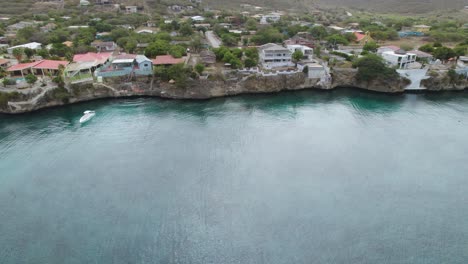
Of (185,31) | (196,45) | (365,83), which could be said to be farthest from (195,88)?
(185,31)

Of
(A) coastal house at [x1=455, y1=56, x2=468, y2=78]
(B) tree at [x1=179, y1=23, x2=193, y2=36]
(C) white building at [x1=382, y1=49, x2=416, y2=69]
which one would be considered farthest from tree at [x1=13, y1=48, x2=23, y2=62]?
(A) coastal house at [x1=455, y1=56, x2=468, y2=78]

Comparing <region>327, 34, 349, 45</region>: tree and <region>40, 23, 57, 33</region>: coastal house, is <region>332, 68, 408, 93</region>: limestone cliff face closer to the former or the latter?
<region>327, 34, 349, 45</region>: tree

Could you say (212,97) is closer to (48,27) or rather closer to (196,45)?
(196,45)

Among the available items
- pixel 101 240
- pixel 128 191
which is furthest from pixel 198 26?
pixel 101 240

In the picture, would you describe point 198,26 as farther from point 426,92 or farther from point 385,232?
point 385,232

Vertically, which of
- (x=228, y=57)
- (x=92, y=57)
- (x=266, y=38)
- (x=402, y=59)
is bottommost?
(x=402, y=59)

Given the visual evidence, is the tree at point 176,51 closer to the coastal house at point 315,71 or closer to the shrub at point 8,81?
the coastal house at point 315,71

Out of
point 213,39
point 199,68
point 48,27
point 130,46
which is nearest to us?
point 199,68
